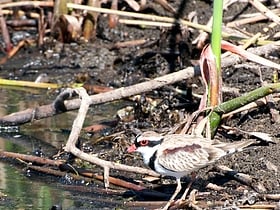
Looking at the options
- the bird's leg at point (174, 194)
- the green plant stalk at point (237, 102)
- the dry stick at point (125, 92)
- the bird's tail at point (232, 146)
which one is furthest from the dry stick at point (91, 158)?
the bird's tail at point (232, 146)

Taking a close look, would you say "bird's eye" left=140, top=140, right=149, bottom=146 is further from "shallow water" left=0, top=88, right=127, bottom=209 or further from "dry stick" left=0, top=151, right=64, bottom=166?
"dry stick" left=0, top=151, right=64, bottom=166

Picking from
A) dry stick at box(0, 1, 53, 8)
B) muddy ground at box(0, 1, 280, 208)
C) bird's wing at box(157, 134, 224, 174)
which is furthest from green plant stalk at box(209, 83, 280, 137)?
dry stick at box(0, 1, 53, 8)

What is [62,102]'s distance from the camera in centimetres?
880

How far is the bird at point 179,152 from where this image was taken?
7117 millimetres

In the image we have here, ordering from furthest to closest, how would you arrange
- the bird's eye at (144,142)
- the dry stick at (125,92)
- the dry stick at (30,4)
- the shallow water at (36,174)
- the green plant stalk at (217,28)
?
the dry stick at (30,4) → the dry stick at (125,92) → the green plant stalk at (217,28) → the shallow water at (36,174) → the bird's eye at (144,142)

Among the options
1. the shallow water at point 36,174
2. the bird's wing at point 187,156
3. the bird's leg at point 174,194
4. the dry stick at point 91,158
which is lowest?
the shallow water at point 36,174

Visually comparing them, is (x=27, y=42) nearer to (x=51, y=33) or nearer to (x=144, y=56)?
(x=51, y=33)

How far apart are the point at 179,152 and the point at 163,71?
11.8ft

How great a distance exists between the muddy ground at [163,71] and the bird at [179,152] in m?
0.33

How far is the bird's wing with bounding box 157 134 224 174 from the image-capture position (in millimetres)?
7105

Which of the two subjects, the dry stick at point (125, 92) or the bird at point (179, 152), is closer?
the bird at point (179, 152)

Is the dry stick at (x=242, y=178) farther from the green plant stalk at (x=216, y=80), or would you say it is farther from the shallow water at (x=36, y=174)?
the shallow water at (x=36, y=174)

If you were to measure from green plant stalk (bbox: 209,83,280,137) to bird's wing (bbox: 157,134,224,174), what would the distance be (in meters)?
0.50

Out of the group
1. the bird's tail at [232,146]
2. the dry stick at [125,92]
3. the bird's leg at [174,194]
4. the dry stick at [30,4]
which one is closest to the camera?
the bird's leg at [174,194]
